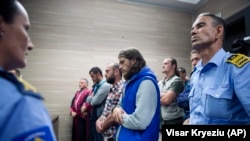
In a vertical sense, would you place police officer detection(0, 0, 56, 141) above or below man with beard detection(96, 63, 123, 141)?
above

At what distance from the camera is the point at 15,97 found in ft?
1.45

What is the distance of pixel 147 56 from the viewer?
4480mm

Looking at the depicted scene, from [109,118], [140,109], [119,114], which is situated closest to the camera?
[140,109]

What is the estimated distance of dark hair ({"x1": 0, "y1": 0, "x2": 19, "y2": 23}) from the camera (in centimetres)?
52

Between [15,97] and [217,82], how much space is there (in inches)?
41.6

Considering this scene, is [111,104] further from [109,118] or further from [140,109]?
[140,109]

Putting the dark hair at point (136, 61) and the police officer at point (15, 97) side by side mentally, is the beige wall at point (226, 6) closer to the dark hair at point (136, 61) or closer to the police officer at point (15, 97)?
the dark hair at point (136, 61)

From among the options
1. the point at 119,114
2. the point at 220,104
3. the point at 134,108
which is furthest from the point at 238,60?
the point at 119,114

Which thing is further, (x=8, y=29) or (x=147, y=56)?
(x=147, y=56)

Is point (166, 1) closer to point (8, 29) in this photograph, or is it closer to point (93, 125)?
point (93, 125)

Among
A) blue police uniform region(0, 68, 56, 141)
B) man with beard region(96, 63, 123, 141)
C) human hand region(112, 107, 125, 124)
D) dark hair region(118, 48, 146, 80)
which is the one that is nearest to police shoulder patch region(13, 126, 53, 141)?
blue police uniform region(0, 68, 56, 141)

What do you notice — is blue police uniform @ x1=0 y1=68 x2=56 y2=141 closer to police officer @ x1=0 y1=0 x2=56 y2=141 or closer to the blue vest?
police officer @ x1=0 y1=0 x2=56 y2=141

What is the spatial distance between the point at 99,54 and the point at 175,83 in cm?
230

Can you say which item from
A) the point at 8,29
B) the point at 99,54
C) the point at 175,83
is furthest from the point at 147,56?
the point at 8,29
